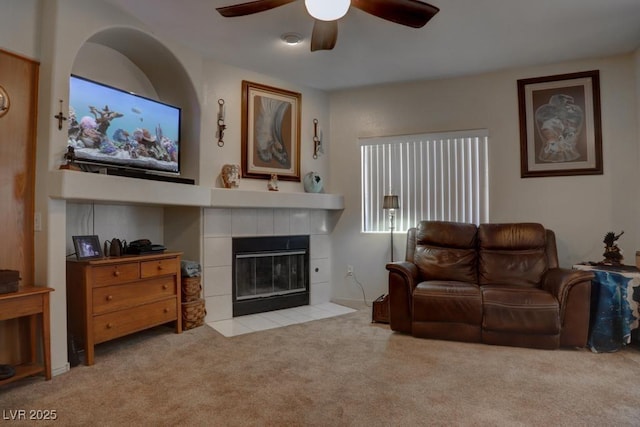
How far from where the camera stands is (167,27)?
10.3 ft

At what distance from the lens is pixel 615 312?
2.87 meters

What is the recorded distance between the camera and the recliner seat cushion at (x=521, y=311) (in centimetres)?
287

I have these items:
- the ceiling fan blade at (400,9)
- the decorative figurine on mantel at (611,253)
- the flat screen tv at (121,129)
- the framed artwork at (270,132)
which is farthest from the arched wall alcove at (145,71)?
the decorative figurine on mantel at (611,253)

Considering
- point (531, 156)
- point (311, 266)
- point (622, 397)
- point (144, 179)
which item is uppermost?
point (531, 156)

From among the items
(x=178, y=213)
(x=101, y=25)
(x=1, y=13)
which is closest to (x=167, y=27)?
(x=101, y=25)

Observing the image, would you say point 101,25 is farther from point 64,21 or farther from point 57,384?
point 57,384

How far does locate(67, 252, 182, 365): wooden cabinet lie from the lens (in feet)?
8.75

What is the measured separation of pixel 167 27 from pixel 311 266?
2848 millimetres

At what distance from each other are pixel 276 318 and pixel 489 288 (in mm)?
2081

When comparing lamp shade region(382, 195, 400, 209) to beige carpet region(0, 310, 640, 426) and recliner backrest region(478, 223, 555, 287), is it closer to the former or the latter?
recliner backrest region(478, 223, 555, 287)

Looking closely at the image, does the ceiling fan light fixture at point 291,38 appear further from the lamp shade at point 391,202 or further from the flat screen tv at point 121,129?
the lamp shade at point 391,202

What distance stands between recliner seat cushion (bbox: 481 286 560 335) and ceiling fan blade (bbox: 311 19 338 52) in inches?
91.7

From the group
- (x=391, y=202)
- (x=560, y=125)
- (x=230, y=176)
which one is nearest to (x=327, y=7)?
(x=230, y=176)

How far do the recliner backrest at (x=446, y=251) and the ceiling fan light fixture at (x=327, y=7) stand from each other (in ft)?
7.84
